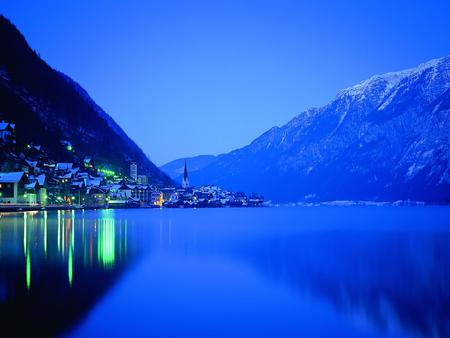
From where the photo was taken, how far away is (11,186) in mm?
91625

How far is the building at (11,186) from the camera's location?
90812mm

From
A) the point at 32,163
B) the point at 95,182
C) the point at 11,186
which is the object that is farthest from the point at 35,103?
the point at 11,186

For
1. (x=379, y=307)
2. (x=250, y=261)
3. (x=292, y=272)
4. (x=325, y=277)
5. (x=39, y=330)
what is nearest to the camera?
(x=39, y=330)

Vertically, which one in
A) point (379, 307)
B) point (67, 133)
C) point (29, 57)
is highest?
point (29, 57)

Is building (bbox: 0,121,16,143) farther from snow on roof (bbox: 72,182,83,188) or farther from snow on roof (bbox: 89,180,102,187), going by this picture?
snow on roof (bbox: 89,180,102,187)

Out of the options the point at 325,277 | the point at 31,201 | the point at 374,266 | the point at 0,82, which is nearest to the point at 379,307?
the point at 325,277

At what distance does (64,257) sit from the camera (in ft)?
83.9

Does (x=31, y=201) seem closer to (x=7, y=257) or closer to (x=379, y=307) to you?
(x=7, y=257)

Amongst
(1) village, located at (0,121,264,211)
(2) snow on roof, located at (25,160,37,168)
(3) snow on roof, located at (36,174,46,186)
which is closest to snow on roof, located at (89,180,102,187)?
(1) village, located at (0,121,264,211)

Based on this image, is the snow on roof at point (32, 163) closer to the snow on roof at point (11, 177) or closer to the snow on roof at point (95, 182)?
the snow on roof at point (11, 177)

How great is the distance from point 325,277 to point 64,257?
12000 millimetres

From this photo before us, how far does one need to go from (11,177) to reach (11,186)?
1499 mm

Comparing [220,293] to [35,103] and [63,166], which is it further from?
[35,103]

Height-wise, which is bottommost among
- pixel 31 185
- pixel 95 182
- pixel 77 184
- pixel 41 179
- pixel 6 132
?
pixel 31 185
